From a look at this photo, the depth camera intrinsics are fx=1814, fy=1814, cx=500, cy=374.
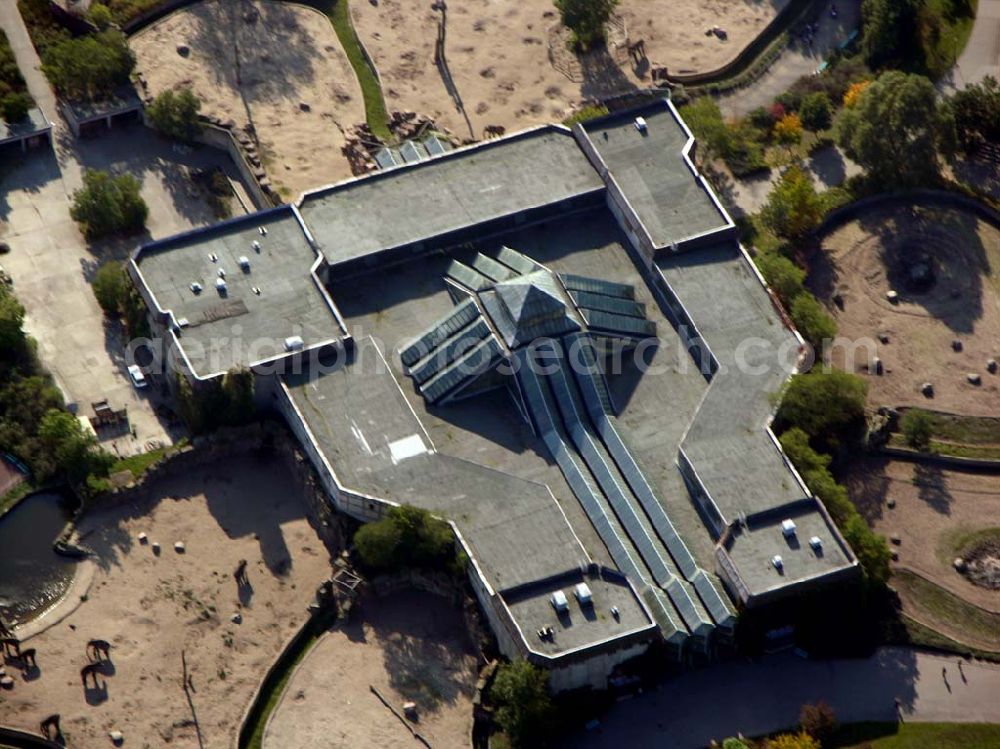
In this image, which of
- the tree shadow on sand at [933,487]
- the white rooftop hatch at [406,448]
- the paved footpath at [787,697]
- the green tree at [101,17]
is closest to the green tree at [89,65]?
the green tree at [101,17]

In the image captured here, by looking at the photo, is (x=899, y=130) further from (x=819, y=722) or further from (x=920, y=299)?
(x=819, y=722)

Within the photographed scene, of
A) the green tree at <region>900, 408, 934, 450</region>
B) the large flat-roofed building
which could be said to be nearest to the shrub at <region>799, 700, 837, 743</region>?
the large flat-roofed building

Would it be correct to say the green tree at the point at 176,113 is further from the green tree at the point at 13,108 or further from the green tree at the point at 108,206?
the green tree at the point at 13,108

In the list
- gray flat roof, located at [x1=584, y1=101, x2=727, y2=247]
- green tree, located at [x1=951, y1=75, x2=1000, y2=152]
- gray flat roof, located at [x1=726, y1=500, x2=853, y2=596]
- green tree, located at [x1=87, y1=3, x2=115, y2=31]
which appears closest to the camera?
gray flat roof, located at [x1=726, y1=500, x2=853, y2=596]

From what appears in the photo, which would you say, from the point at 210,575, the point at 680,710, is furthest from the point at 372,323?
the point at 680,710

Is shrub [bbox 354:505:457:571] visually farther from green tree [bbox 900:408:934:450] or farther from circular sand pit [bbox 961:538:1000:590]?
circular sand pit [bbox 961:538:1000:590]

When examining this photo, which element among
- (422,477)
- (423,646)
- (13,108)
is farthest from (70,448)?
(13,108)
